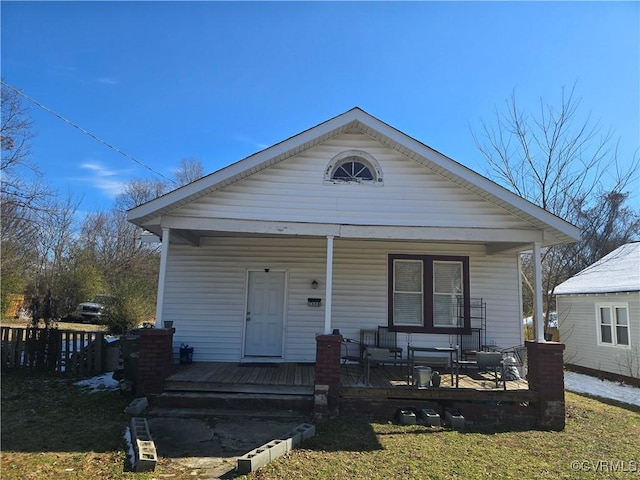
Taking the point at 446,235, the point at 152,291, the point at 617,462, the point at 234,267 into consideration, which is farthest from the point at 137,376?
the point at 152,291

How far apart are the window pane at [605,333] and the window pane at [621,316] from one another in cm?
48

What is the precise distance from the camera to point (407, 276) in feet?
31.3

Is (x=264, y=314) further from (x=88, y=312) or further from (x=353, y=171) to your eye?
(x=88, y=312)

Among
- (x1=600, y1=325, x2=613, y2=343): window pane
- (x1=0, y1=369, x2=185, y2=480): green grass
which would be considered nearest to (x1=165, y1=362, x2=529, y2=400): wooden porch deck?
(x1=0, y1=369, x2=185, y2=480): green grass

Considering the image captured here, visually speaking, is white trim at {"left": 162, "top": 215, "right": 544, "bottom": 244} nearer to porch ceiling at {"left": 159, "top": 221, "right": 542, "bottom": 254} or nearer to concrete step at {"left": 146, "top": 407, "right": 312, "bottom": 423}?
porch ceiling at {"left": 159, "top": 221, "right": 542, "bottom": 254}

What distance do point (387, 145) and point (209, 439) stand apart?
5954 millimetres

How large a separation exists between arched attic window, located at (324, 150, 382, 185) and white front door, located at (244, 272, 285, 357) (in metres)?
2.74

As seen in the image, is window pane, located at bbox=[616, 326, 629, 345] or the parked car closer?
window pane, located at bbox=[616, 326, 629, 345]

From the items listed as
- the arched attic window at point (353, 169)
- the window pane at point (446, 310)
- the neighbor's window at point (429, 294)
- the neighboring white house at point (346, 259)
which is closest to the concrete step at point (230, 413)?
the neighboring white house at point (346, 259)

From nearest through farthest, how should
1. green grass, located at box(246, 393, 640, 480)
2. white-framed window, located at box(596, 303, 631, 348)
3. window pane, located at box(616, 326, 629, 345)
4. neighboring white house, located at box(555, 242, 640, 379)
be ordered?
green grass, located at box(246, 393, 640, 480)
neighboring white house, located at box(555, 242, 640, 379)
window pane, located at box(616, 326, 629, 345)
white-framed window, located at box(596, 303, 631, 348)

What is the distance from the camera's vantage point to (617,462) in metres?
5.37

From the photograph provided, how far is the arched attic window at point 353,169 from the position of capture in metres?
8.13

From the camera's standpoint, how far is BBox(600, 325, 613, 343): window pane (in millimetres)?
13383

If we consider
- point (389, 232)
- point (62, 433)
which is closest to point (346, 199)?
point (389, 232)
